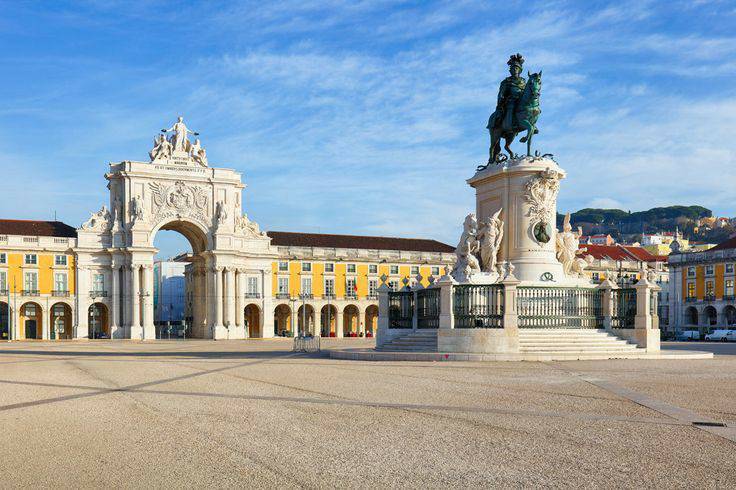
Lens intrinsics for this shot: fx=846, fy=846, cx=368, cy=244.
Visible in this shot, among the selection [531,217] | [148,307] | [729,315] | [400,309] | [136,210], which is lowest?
[729,315]

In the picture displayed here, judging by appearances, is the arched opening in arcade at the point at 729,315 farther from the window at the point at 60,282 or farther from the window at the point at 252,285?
the window at the point at 60,282

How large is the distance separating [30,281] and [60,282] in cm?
241

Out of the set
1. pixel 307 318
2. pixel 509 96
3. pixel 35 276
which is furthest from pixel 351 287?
pixel 509 96

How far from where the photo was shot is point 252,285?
258 ft

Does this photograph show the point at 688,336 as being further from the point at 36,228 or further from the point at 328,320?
the point at 36,228

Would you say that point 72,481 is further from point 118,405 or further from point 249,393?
point 249,393

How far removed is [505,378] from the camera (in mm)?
16547

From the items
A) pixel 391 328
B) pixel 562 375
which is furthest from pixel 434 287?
pixel 562 375

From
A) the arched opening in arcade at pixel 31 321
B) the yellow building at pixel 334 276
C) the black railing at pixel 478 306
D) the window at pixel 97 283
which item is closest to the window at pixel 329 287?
the yellow building at pixel 334 276

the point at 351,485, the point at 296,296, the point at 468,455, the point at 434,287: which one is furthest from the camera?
the point at 296,296

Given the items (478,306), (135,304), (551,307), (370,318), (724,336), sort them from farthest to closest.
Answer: (370,318) → (135,304) → (724,336) → (551,307) → (478,306)

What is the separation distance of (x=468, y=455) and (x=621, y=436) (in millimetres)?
2134

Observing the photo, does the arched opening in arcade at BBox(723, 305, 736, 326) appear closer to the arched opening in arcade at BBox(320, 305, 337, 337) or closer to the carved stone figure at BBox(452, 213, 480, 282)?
the arched opening in arcade at BBox(320, 305, 337, 337)

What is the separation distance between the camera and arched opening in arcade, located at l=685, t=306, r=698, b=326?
86.6m
